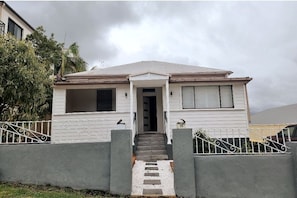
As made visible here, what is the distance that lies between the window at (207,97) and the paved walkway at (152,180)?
464cm

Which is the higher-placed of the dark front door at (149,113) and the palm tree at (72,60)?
the palm tree at (72,60)

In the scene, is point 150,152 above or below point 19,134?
below

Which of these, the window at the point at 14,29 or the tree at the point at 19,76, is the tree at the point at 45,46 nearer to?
the window at the point at 14,29

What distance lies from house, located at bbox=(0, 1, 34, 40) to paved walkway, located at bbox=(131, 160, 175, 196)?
642 inches

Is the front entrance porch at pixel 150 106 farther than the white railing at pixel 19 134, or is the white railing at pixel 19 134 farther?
the front entrance porch at pixel 150 106

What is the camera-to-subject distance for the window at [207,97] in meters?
12.3

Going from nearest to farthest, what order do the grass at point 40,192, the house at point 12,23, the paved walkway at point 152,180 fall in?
the grass at point 40,192, the paved walkway at point 152,180, the house at point 12,23

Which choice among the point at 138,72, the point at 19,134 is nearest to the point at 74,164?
the point at 19,134

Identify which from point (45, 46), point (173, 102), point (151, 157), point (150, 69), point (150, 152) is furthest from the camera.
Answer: point (45, 46)

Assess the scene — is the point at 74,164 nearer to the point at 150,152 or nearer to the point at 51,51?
the point at 150,152

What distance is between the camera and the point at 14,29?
66.4 feet

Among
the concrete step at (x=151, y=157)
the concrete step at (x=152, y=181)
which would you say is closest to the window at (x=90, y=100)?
the concrete step at (x=151, y=157)

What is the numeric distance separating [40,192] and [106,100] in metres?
8.28

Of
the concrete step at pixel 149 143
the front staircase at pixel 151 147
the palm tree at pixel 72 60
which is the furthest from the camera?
the palm tree at pixel 72 60
